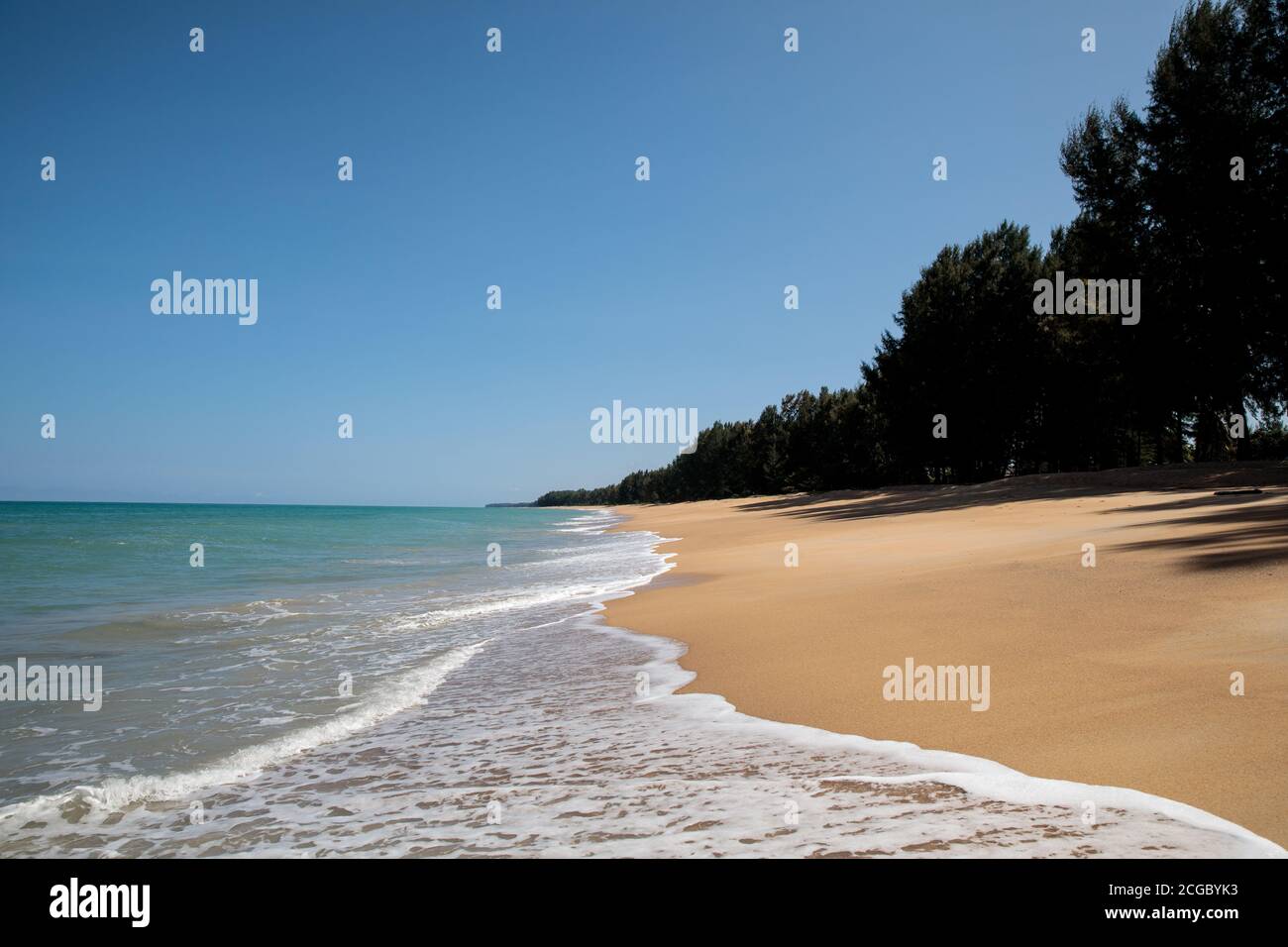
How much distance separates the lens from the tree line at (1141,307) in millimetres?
24109

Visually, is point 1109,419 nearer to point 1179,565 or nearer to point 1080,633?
point 1179,565

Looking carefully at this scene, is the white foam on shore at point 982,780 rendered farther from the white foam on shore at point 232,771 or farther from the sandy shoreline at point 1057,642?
the white foam on shore at point 232,771

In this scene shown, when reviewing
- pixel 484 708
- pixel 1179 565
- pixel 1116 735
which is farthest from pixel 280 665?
pixel 1179 565

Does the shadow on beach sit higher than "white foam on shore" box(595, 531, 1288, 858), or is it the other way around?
the shadow on beach

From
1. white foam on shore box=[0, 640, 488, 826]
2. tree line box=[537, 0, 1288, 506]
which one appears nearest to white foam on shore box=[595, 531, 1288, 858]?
white foam on shore box=[0, 640, 488, 826]

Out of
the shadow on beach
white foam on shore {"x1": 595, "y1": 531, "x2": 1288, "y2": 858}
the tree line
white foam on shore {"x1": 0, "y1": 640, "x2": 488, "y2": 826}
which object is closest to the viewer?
white foam on shore {"x1": 595, "y1": 531, "x2": 1288, "y2": 858}

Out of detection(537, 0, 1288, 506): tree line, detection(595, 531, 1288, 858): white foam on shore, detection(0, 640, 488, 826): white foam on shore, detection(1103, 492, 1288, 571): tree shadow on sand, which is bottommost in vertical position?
detection(0, 640, 488, 826): white foam on shore

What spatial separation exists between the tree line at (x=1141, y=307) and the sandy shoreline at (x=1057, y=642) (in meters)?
17.4

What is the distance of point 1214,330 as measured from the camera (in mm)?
25484

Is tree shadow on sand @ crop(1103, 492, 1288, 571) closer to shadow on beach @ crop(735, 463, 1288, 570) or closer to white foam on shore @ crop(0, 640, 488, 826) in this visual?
shadow on beach @ crop(735, 463, 1288, 570)

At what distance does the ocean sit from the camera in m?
2.92

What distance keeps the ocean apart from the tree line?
97.5 feet

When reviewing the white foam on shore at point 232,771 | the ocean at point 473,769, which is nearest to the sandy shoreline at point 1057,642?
the ocean at point 473,769

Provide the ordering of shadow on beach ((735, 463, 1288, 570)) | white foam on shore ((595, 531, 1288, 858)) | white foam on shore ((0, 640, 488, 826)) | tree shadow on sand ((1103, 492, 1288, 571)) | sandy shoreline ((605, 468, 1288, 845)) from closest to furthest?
white foam on shore ((595, 531, 1288, 858)), sandy shoreline ((605, 468, 1288, 845)), white foam on shore ((0, 640, 488, 826)), tree shadow on sand ((1103, 492, 1288, 571)), shadow on beach ((735, 463, 1288, 570))
